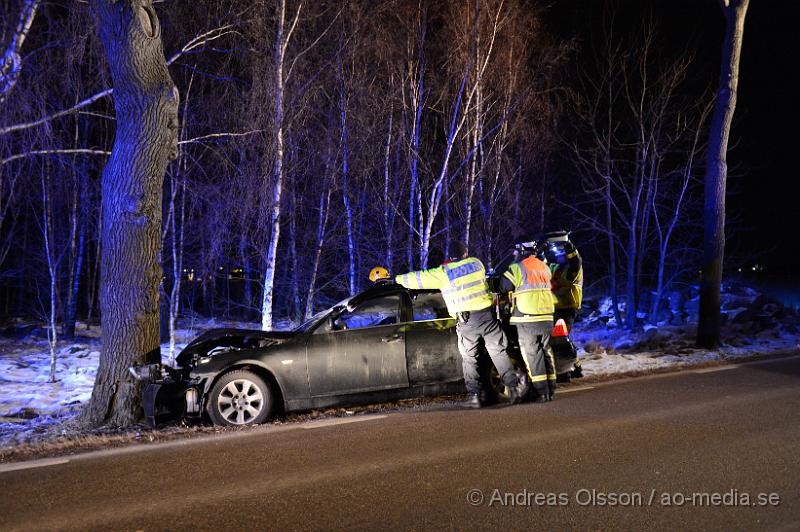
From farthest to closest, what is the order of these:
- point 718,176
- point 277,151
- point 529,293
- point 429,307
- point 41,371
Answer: point 41,371 → point 718,176 → point 277,151 → point 429,307 → point 529,293

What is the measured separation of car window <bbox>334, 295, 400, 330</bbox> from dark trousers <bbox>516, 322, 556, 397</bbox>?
5.00ft

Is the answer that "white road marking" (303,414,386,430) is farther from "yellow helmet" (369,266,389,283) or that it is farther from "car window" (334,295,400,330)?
"yellow helmet" (369,266,389,283)

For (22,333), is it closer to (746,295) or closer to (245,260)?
(245,260)

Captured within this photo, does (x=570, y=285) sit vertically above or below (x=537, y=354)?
above

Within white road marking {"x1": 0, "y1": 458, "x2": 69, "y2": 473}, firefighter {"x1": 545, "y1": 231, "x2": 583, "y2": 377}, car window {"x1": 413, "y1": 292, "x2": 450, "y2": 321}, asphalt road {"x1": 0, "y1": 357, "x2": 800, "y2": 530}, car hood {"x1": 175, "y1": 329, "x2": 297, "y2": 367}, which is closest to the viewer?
asphalt road {"x1": 0, "y1": 357, "x2": 800, "y2": 530}

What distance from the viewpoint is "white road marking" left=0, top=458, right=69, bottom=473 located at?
5237 millimetres

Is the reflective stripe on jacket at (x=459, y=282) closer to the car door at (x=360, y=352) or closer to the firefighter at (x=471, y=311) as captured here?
the firefighter at (x=471, y=311)

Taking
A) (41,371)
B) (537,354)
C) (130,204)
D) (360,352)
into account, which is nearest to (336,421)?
(360,352)

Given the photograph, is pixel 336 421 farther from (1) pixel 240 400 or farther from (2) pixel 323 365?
(1) pixel 240 400

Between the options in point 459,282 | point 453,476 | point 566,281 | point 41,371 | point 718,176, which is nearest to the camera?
point 453,476

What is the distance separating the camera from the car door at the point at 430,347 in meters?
7.46

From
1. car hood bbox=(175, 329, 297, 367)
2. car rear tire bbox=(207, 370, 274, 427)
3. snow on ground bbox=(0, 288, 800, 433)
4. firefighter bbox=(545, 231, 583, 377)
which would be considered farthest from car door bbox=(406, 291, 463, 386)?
snow on ground bbox=(0, 288, 800, 433)

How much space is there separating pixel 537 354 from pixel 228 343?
3.66 m

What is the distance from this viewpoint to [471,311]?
7262 mm
